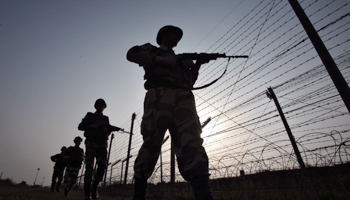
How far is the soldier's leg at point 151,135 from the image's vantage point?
1.63m

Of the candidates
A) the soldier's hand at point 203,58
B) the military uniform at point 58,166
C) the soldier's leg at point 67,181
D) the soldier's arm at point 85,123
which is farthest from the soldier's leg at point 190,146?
the military uniform at point 58,166

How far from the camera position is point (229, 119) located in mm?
4223

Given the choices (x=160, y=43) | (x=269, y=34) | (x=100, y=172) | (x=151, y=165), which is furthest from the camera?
(x=100, y=172)

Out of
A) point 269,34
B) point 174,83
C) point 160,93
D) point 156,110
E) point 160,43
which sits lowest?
point 156,110

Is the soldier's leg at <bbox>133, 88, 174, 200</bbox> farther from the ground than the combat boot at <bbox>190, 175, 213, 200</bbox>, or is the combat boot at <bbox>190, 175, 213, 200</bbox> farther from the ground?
the soldier's leg at <bbox>133, 88, 174, 200</bbox>

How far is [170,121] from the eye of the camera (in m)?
1.73

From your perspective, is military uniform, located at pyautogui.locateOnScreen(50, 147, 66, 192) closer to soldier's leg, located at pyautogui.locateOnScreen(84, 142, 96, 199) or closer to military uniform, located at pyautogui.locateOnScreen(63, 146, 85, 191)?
military uniform, located at pyautogui.locateOnScreen(63, 146, 85, 191)

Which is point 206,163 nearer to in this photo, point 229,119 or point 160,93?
point 160,93

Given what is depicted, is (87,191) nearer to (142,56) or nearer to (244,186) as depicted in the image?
(244,186)

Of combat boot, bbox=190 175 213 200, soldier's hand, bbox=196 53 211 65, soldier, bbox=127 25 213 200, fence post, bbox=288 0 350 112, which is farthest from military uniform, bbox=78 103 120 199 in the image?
fence post, bbox=288 0 350 112

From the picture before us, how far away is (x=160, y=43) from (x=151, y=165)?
168 centimetres

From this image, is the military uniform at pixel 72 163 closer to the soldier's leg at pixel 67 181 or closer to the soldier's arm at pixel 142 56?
the soldier's leg at pixel 67 181

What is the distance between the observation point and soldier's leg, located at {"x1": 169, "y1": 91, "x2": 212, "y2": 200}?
1.25 meters

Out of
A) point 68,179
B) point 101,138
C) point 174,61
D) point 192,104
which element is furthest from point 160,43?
point 68,179
